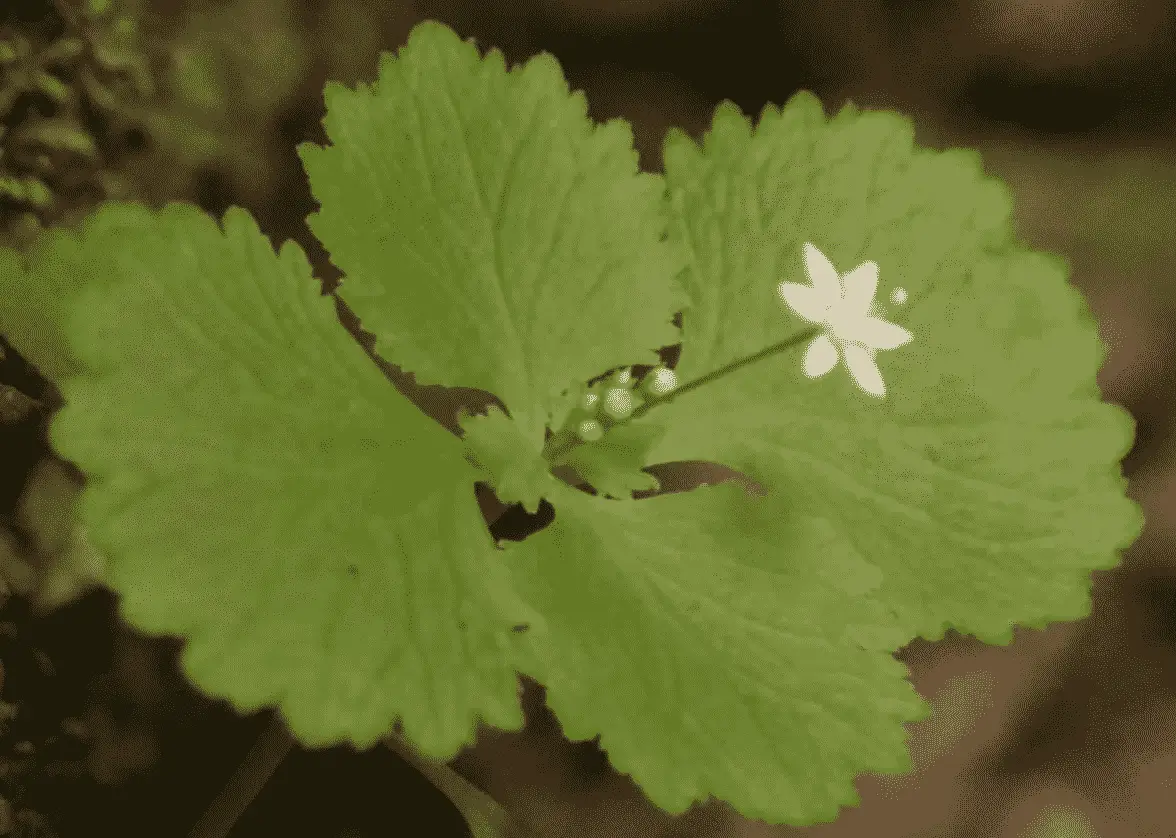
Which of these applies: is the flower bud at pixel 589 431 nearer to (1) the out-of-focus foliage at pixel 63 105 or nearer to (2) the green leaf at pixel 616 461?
(2) the green leaf at pixel 616 461

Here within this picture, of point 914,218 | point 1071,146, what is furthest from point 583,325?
point 1071,146

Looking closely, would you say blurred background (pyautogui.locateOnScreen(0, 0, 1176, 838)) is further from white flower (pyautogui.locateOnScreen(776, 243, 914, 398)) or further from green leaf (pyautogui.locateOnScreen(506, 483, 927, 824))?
white flower (pyautogui.locateOnScreen(776, 243, 914, 398))

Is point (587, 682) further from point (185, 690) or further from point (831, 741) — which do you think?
point (185, 690)

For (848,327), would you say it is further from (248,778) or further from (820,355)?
(248,778)

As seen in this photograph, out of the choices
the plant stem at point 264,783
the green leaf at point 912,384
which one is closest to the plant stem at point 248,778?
the plant stem at point 264,783

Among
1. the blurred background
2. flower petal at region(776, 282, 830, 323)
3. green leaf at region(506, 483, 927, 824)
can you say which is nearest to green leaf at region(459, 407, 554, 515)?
green leaf at region(506, 483, 927, 824)

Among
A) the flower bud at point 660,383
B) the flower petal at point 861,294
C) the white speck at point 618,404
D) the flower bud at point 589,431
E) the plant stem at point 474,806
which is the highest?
the flower petal at point 861,294

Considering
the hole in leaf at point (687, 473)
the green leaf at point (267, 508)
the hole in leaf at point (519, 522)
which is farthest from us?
the hole in leaf at point (687, 473)
